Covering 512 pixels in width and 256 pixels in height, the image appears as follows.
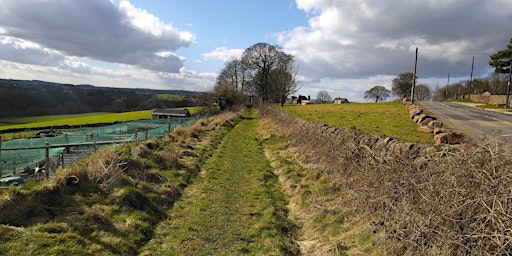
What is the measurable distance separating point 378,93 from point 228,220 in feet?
263

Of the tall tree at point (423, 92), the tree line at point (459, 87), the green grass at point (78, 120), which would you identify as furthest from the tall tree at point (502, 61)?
the green grass at point (78, 120)

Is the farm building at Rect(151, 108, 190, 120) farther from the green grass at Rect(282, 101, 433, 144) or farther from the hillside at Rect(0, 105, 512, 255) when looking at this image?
the hillside at Rect(0, 105, 512, 255)

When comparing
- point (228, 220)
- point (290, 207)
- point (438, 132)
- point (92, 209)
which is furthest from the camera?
point (438, 132)

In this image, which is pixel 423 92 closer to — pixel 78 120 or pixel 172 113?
pixel 172 113

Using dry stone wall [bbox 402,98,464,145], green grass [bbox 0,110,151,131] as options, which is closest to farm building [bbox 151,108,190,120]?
green grass [bbox 0,110,151,131]

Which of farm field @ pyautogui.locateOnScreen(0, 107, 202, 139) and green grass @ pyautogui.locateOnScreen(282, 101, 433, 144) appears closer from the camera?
green grass @ pyautogui.locateOnScreen(282, 101, 433, 144)

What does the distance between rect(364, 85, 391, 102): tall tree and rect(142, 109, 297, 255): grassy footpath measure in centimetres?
7475

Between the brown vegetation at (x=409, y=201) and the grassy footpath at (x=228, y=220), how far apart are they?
1.94 ft

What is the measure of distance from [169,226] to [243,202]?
2.18m

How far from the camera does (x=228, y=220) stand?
707cm

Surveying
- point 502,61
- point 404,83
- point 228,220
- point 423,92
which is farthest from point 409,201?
point 423,92

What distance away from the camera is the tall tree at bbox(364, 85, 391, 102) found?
259 ft

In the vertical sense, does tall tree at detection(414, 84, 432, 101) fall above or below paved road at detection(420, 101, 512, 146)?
above

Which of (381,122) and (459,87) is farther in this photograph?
(459,87)
